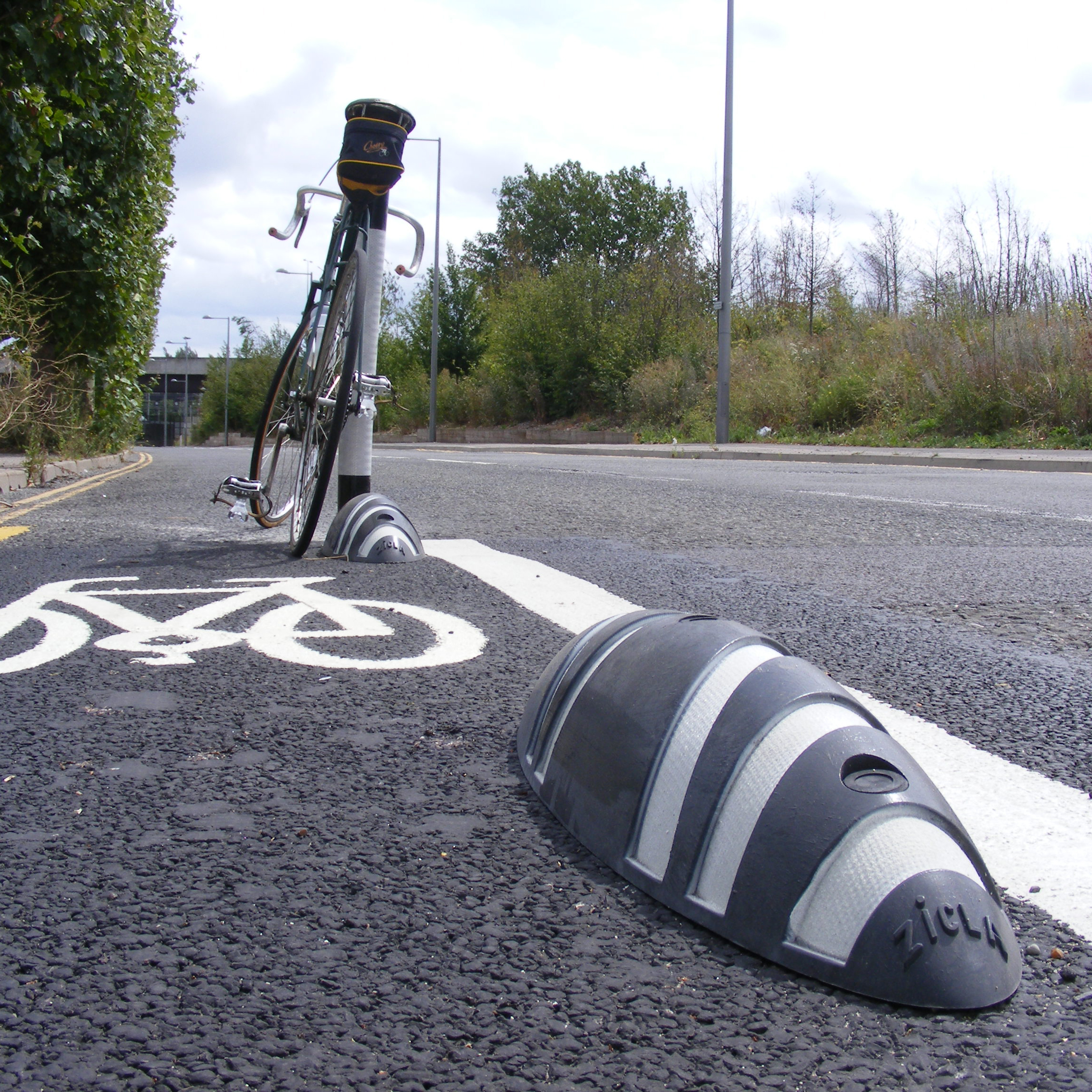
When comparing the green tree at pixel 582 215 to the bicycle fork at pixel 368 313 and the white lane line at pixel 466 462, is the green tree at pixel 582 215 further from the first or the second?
the bicycle fork at pixel 368 313

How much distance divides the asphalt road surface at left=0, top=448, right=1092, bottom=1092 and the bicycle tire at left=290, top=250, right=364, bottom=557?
0.50 m

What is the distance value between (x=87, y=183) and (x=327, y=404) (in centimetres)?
732

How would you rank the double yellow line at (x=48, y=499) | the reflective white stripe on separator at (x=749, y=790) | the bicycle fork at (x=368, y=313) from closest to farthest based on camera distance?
the reflective white stripe on separator at (x=749, y=790) < the bicycle fork at (x=368, y=313) < the double yellow line at (x=48, y=499)

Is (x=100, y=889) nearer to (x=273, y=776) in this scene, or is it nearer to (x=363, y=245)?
(x=273, y=776)

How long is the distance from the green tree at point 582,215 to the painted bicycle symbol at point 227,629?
63352 mm

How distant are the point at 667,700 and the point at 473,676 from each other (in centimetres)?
115

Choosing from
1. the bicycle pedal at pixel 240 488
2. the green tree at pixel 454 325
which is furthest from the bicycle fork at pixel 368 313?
the green tree at pixel 454 325

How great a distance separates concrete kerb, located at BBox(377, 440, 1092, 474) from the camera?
14.4 meters

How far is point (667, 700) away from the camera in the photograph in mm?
1760

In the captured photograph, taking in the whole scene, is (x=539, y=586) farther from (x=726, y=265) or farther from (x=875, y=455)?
(x=726, y=265)

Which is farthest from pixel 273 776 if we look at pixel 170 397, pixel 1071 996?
pixel 170 397

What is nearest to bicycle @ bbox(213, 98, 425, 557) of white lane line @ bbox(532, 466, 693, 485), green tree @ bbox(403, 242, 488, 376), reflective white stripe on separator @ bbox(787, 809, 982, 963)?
reflective white stripe on separator @ bbox(787, 809, 982, 963)

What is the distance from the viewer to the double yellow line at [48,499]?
6.35 m

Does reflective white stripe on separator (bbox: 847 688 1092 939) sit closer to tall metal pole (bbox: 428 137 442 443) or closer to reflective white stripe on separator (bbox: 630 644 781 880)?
reflective white stripe on separator (bbox: 630 644 781 880)
